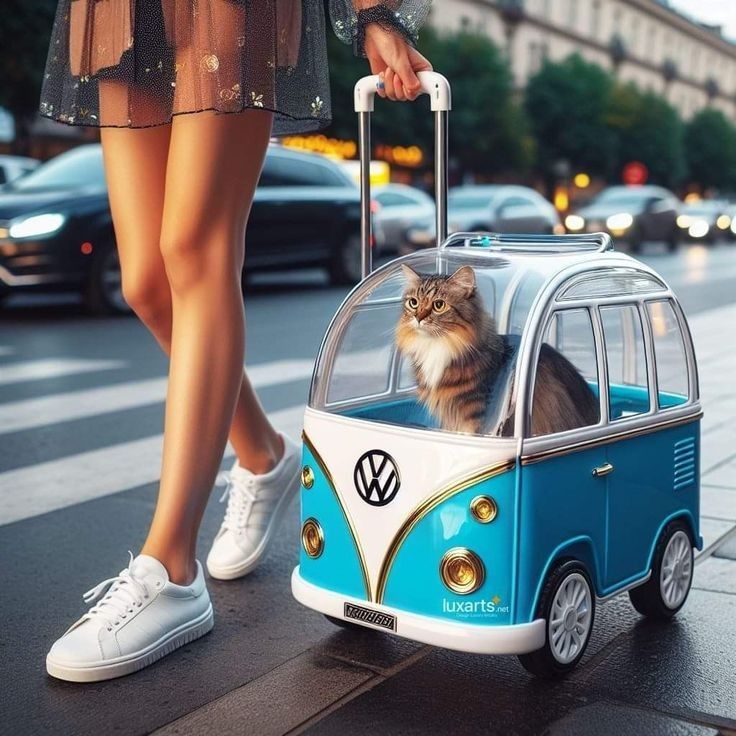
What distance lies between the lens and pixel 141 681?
7.82 feet

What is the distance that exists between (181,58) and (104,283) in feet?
27.1

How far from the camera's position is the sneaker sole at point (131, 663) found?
92.7 inches

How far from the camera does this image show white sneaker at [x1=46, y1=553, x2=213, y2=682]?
2.37m

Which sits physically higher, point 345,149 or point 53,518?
point 345,149

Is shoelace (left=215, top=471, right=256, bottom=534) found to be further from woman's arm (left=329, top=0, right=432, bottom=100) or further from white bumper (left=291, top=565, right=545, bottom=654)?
woman's arm (left=329, top=0, right=432, bottom=100)

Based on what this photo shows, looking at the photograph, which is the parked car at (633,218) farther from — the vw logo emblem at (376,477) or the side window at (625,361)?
the vw logo emblem at (376,477)

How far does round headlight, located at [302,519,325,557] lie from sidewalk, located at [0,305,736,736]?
229 mm

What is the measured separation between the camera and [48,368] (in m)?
7.32

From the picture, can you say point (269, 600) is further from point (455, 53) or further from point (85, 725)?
point (455, 53)

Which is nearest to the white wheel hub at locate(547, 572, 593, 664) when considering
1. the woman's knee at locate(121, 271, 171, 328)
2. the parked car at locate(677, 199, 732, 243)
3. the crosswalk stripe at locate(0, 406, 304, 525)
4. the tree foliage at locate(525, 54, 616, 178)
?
the woman's knee at locate(121, 271, 171, 328)

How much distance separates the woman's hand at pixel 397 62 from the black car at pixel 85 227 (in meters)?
7.97

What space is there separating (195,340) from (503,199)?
1665 centimetres

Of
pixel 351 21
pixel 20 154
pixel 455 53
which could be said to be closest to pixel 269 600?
pixel 351 21

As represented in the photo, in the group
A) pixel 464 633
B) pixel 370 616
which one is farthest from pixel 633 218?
pixel 464 633
